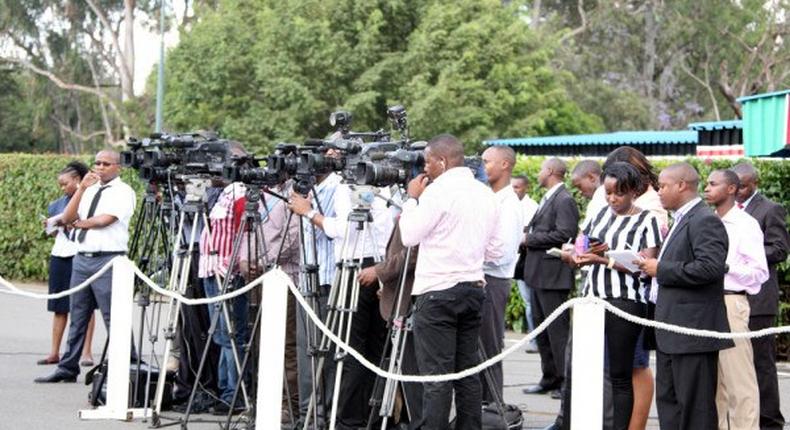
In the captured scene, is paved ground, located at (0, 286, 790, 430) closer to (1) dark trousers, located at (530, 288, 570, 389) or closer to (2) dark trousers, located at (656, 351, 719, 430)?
(1) dark trousers, located at (530, 288, 570, 389)

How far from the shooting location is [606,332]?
9328 mm

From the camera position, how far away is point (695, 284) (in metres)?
8.73

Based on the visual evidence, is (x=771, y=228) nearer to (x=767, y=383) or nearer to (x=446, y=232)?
(x=767, y=383)

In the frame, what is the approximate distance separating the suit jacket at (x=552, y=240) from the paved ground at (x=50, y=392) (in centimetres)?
104

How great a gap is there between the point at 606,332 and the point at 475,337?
0.83m

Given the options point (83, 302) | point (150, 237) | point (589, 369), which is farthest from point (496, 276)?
point (83, 302)

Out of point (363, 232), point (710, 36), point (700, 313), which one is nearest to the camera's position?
point (700, 313)

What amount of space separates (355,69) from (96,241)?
23.0 metres

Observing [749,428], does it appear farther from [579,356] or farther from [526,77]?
[526,77]

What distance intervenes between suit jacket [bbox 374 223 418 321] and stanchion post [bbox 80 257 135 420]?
7.56ft

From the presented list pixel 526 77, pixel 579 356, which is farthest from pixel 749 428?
pixel 526 77

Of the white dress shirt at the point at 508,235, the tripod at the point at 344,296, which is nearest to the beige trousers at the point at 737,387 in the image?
the white dress shirt at the point at 508,235

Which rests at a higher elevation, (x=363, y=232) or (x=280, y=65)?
(x=280, y=65)

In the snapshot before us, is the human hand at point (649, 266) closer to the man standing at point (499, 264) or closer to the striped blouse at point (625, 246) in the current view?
the striped blouse at point (625, 246)
